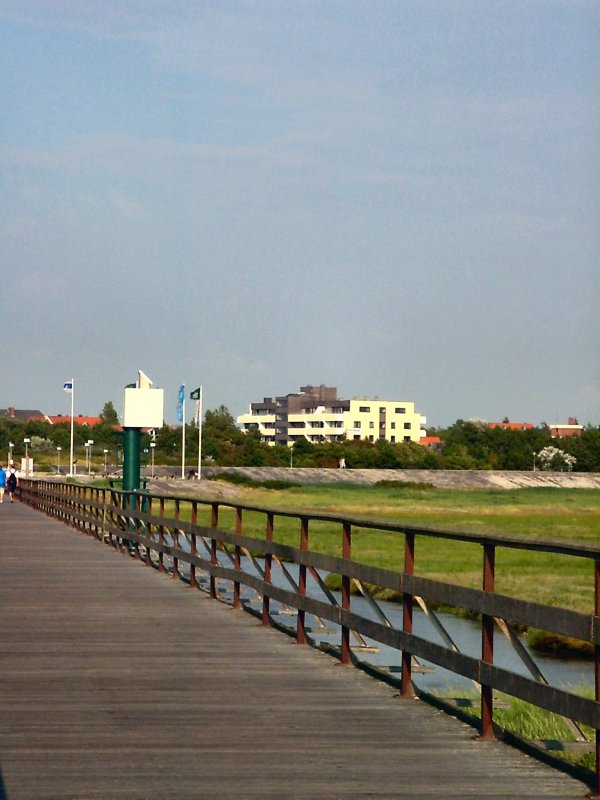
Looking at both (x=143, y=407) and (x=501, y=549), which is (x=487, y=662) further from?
(x=501, y=549)

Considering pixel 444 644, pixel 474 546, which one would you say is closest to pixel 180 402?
pixel 474 546

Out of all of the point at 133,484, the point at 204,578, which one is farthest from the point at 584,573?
the point at 204,578

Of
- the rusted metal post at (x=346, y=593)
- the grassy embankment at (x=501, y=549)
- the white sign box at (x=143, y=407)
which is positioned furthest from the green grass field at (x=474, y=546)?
the white sign box at (x=143, y=407)

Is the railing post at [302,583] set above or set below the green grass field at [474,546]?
above

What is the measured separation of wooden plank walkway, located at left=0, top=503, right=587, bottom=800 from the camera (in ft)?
23.2

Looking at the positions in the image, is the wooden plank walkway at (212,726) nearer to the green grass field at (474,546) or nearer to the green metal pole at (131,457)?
the green grass field at (474,546)

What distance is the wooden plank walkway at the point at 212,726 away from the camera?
23.2ft

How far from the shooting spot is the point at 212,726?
28.7ft

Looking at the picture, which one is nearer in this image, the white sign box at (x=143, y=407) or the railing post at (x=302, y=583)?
the railing post at (x=302, y=583)

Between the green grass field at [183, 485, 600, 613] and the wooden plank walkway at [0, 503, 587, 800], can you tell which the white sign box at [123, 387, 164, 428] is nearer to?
the green grass field at [183, 485, 600, 613]

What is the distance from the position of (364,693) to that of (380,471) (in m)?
158

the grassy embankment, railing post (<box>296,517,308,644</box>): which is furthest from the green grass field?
railing post (<box>296,517,308,644</box>)

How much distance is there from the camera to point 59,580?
818 inches

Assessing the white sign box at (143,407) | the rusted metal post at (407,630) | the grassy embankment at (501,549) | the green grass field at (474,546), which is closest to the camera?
the rusted metal post at (407,630)
